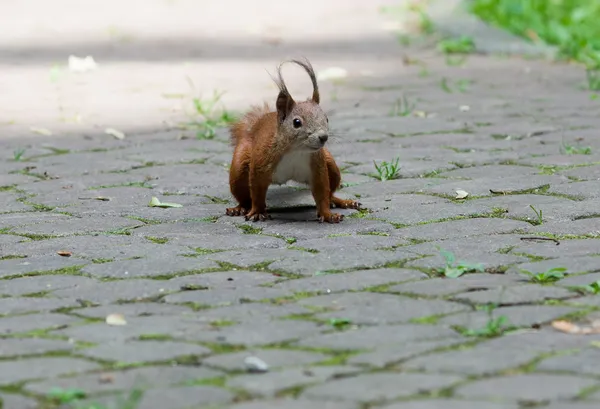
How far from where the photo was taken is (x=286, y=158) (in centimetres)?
500

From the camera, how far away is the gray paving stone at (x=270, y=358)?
3156mm

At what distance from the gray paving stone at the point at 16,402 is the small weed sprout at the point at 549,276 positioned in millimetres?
1778

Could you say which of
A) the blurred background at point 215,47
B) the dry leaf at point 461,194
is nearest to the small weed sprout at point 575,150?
the dry leaf at point 461,194

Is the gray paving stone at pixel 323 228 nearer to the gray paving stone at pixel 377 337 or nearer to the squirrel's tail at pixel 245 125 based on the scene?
the squirrel's tail at pixel 245 125

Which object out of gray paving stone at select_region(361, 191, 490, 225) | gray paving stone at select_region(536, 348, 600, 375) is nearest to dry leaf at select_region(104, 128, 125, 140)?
gray paving stone at select_region(361, 191, 490, 225)

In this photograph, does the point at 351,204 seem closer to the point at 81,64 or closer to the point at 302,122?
the point at 302,122

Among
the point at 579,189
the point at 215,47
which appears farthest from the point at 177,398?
the point at 215,47

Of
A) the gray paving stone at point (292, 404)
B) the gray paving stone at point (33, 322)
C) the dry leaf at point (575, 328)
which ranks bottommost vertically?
the gray paving stone at point (292, 404)

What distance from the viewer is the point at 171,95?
877 centimetres

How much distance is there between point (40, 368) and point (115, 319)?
462 mm

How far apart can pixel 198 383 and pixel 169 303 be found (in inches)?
31.2

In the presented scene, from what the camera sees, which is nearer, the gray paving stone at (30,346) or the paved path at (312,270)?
the paved path at (312,270)

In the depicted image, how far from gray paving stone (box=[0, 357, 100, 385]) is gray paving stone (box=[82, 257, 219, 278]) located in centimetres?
93

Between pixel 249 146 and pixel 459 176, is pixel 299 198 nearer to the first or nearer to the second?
pixel 249 146
